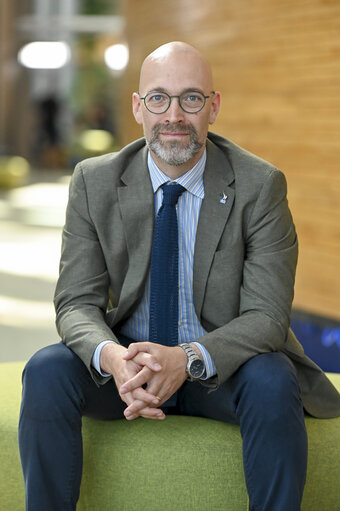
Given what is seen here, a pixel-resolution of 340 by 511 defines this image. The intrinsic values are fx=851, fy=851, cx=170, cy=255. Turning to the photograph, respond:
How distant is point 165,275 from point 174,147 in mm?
430

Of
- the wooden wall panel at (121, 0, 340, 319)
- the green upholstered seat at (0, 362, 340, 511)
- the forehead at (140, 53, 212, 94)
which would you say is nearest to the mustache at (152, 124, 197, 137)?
the forehead at (140, 53, 212, 94)

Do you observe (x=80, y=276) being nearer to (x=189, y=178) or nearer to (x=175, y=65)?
(x=189, y=178)

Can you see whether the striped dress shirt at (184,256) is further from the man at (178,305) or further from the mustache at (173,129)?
the mustache at (173,129)

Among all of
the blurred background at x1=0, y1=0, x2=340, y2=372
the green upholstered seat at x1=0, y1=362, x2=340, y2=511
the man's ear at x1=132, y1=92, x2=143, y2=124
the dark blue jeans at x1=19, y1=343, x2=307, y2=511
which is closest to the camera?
the dark blue jeans at x1=19, y1=343, x2=307, y2=511

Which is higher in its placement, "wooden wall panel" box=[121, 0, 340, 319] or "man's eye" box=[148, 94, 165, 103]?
"man's eye" box=[148, 94, 165, 103]

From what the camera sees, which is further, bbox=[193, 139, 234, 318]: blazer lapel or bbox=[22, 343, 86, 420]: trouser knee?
bbox=[193, 139, 234, 318]: blazer lapel

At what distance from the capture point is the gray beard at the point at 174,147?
2812mm

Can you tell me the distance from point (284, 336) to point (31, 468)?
2.89 feet

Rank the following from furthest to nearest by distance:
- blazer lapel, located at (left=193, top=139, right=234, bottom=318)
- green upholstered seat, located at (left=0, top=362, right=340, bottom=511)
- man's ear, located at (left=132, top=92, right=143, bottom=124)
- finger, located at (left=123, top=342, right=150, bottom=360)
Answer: man's ear, located at (left=132, top=92, right=143, bottom=124) < blazer lapel, located at (left=193, top=139, right=234, bottom=318) < green upholstered seat, located at (left=0, top=362, right=340, bottom=511) < finger, located at (left=123, top=342, right=150, bottom=360)

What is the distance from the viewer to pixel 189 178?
293 centimetres

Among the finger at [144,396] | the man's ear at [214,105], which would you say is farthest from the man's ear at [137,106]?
the finger at [144,396]

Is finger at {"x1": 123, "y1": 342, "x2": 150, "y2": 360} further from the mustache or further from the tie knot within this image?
the mustache

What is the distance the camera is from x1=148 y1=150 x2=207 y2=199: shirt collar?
9.59 feet

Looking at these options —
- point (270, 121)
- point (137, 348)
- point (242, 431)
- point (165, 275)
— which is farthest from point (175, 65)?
point (270, 121)
